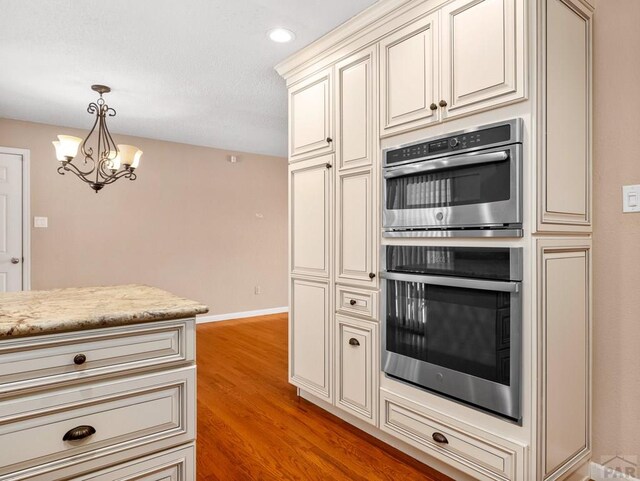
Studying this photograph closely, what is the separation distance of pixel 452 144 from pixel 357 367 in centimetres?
138

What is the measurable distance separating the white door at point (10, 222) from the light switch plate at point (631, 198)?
17.5 feet

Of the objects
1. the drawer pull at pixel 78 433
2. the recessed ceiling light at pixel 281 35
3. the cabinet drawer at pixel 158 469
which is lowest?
the cabinet drawer at pixel 158 469

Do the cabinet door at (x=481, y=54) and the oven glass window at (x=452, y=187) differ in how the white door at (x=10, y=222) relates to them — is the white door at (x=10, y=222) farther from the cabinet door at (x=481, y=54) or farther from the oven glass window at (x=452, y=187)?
the cabinet door at (x=481, y=54)

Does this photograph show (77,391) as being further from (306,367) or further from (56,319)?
(306,367)

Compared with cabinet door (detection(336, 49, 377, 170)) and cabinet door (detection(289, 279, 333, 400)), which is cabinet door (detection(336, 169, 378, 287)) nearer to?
cabinet door (detection(336, 49, 377, 170))

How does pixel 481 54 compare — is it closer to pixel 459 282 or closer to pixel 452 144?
pixel 452 144

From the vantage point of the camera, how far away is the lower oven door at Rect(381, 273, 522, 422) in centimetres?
169

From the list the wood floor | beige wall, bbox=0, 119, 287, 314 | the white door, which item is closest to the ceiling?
the white door

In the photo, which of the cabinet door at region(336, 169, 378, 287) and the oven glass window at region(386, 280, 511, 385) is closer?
the oven glass window at region(386, 280, 511, 385)

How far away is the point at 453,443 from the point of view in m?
1.88

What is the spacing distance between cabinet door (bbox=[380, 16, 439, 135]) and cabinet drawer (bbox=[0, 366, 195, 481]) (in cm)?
158

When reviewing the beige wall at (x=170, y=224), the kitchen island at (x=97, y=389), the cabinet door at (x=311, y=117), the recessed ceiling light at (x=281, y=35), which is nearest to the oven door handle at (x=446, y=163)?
the cabinet door at (x=311, y=117)

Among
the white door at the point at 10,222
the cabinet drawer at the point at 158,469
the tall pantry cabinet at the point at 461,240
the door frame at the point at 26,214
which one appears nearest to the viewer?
the cabinet drawer at the point at 158,469

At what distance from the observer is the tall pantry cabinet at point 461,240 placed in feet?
5.39
